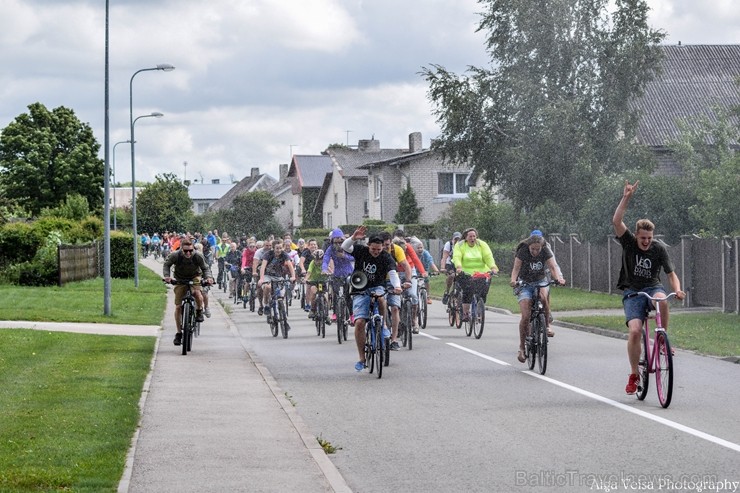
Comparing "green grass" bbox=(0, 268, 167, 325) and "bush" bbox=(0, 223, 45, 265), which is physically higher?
"bush" bbox=(0, 223, 45, 265)

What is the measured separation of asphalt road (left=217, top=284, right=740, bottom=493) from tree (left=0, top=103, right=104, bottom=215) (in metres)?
76.0

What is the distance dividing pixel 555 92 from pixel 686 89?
1295 cm

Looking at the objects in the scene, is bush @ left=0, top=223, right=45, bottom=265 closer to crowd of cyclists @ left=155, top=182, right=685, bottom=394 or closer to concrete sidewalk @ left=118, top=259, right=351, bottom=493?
crowd of cyclists @ left=155, top=182, right=685, bottom=394

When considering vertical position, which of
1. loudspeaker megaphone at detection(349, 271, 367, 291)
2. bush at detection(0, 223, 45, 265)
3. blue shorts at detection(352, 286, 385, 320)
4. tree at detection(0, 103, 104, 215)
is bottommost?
blue shorts at detection(352, 286, 385, 320)

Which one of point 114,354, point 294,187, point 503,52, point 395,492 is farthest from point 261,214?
point 395,492

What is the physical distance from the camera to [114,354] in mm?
18656

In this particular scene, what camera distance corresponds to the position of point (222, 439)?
10062 millimetres

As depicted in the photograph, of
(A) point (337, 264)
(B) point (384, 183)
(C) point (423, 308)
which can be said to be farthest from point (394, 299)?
(B) point (384, 183)

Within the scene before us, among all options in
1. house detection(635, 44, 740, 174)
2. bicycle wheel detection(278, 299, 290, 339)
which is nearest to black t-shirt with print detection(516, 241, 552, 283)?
bicycle wheel detection(278, 299, 290, 339)

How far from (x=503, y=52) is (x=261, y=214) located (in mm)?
52123

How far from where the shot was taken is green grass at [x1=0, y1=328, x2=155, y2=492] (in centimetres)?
829

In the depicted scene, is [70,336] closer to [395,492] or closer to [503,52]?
[395,492]

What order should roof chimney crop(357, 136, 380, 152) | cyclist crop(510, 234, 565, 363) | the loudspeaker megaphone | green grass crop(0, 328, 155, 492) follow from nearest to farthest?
green grass crop(0, 328, 155, 492) → the loudspeaker megaphone → cyclist crop(510, 234, 565, 363) → roof chimney crop(357, 136, 380, 152)

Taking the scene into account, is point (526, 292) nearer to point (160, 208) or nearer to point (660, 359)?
point (660, 359)
